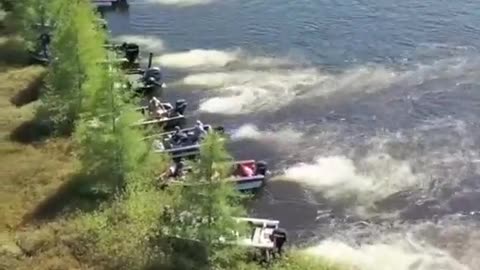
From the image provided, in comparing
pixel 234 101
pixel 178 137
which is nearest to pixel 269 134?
pixel 234 101

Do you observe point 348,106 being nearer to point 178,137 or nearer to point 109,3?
point 178,137

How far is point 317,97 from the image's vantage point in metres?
63.4

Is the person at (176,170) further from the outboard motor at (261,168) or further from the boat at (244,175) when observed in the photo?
the outboard motor at (261,168)

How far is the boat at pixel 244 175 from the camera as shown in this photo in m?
49.7

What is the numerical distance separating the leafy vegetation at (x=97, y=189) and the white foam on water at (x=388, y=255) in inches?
89.5

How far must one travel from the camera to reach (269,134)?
191 ft

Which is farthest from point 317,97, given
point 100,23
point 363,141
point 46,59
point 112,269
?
point 112,269

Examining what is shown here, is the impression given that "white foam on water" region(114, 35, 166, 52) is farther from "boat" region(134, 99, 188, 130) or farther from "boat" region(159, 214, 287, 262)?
"boat" region(159, 214, 287, 262)

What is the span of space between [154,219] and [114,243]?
2.70m

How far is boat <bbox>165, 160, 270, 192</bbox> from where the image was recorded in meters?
49.7

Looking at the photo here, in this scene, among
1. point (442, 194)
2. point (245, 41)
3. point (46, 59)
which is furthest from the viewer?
point (245, 41)

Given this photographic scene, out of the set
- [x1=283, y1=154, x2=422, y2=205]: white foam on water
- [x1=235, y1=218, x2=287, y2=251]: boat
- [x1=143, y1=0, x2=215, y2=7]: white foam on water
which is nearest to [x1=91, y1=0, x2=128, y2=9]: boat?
[x1=143, y1=0, x2=215, y2=7]: white foam on water

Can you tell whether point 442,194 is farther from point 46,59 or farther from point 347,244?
point 46,59

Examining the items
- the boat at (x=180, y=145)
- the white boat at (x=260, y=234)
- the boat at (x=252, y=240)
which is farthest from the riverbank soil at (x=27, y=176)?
the white boat at (x=260, y=234)
